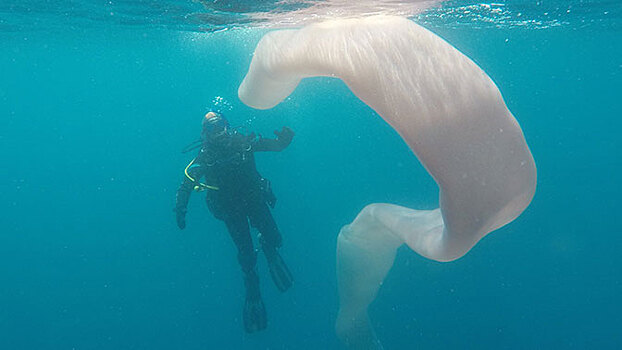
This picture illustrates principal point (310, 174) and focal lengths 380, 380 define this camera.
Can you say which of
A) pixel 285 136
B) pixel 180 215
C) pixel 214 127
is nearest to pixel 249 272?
pixel 180 215

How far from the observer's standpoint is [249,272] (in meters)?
7.47

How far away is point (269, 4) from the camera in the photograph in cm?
801

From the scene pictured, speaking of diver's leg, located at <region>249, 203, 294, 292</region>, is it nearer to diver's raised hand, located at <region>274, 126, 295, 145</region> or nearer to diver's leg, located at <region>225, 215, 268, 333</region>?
diver's leg, located at <region>225, 215, 268, 333</region>

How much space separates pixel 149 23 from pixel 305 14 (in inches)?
296

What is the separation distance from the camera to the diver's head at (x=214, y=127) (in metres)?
5.98

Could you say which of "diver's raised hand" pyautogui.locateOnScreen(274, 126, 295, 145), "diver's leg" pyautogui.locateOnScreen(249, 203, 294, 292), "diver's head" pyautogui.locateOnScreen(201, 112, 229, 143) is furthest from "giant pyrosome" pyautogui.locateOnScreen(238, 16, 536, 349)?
"diver's leg" pyautogui.locateOnScreen(249, 203, 294, 292)

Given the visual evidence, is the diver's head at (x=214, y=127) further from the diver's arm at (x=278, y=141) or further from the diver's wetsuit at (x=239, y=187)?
the diver's arm at (x=278, y=141)

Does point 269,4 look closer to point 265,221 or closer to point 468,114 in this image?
point 265,221

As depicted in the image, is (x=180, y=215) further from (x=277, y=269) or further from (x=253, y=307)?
(x=253, y=307)

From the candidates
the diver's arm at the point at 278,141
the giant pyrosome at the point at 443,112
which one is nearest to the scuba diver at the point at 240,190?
the diver's arm at the point at 278,141

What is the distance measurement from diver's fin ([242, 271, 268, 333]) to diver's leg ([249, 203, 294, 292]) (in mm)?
448

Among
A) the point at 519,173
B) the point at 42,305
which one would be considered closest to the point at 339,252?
the point at 519,173

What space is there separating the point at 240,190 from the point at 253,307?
8.29 feet

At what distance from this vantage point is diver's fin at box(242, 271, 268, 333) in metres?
7.55
